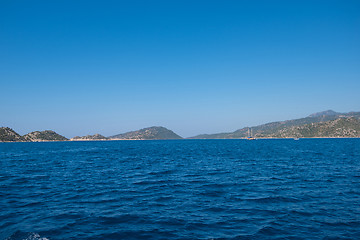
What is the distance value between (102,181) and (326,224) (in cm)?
2963

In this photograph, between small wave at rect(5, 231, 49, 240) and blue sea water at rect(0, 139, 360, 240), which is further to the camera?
blue sea water at rect(0, 139, 360, 240)

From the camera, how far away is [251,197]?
989 inches

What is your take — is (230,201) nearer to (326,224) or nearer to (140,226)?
(326,224)

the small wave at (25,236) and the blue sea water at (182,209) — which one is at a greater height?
the small wave at (25,236)

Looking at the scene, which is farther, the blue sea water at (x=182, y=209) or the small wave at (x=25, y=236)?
the blue sea water at (x=182, y=209)

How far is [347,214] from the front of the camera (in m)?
19.5

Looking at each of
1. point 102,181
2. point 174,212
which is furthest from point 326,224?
point 102,181

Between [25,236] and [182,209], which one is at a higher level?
[25,236]

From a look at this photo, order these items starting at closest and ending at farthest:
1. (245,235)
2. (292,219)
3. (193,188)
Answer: (245,235) → (292,219) → (193,188)

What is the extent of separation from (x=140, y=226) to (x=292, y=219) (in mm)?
12441

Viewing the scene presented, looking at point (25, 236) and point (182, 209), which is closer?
point (25, 236)

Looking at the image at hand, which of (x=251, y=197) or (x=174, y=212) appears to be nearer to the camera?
(x=174, y=212)

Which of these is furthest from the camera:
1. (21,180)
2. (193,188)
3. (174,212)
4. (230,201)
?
(21,180)

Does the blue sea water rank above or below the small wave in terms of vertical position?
below
